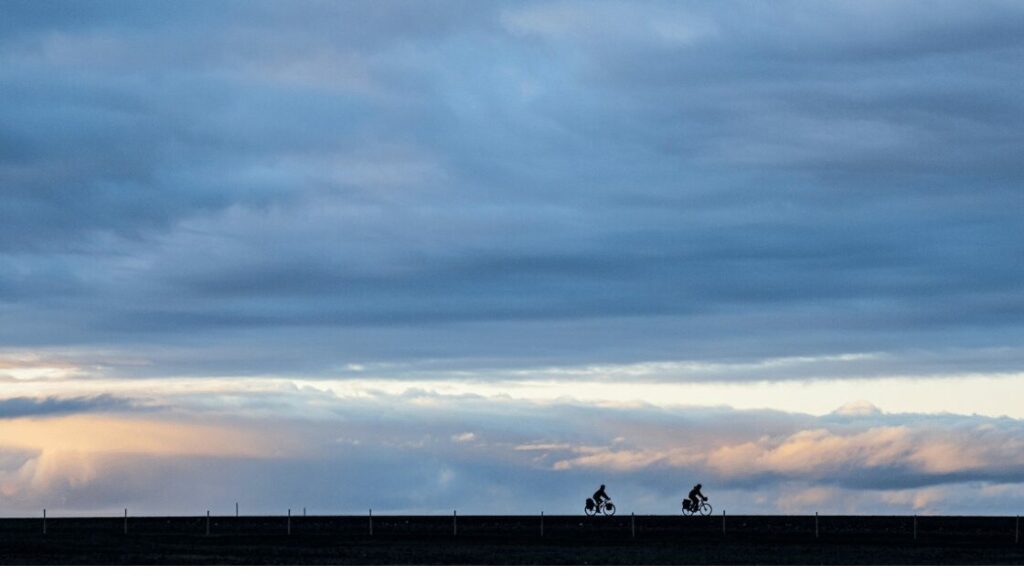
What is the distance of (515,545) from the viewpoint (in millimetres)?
63000

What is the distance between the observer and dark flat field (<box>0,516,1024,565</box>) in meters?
53.1

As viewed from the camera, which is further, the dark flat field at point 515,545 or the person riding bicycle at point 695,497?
the person riding bicycle at point 695,497

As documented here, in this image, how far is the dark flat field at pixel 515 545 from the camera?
5306 cm

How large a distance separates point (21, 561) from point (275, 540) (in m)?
18.0

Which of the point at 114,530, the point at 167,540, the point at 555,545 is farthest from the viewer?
the point at 114,530

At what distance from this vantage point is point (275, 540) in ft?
222

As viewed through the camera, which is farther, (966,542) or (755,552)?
(966,542)

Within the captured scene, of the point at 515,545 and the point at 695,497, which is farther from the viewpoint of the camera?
the point at 695,497

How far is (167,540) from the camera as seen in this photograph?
67.4m

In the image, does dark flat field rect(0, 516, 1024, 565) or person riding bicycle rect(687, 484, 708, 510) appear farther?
person riding bicycle rect(687, 484, 708, 510)

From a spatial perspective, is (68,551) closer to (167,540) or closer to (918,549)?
(167,540)
